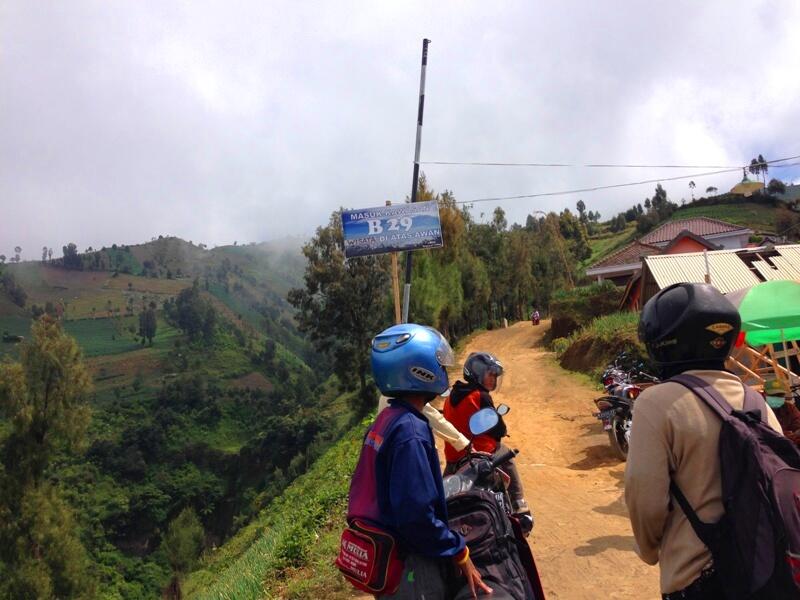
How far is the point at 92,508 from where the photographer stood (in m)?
52.4

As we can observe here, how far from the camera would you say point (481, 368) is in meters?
3.95

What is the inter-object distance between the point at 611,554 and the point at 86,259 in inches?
6180

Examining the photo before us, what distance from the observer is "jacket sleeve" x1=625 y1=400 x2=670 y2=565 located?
180 cm

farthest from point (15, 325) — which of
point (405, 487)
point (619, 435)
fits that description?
point (405, 487)

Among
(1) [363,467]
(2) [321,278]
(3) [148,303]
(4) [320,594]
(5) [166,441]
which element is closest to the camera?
(1) [363,467]

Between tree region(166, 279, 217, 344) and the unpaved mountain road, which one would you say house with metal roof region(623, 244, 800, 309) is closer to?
the unpaved mountain road

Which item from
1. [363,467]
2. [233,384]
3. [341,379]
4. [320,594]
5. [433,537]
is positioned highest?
[363,467]

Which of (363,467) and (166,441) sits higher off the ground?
(363,467)

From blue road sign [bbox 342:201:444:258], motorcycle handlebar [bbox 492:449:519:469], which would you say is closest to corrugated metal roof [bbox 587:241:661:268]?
blue road sign [bbox 342:201:444:258]

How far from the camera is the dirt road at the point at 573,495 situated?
4539mm

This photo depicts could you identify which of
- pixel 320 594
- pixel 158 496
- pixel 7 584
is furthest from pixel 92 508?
pixel 320 594

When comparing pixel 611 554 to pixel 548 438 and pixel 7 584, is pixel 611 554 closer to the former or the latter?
pixel 548 438

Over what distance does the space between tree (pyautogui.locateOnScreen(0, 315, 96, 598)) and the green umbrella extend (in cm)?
2429

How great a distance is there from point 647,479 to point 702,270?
18531 millimetres
